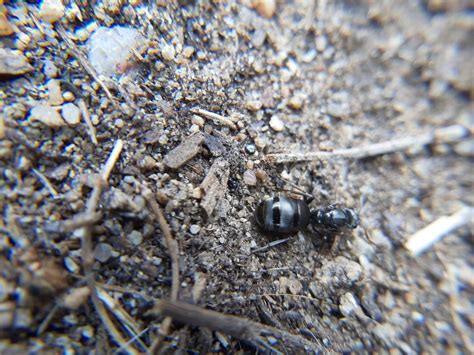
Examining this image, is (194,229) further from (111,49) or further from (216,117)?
(111,49)

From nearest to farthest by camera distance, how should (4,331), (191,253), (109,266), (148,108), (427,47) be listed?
(4,331) → (109,266) → (191,253) → (148,108) → (427,47)

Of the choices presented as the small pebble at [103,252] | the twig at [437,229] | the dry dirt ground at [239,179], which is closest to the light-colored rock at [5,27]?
the dry dirt ground at [239,179]

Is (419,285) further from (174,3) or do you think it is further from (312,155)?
(174,3)

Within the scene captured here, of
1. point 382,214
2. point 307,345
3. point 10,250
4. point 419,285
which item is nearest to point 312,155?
point 382,214

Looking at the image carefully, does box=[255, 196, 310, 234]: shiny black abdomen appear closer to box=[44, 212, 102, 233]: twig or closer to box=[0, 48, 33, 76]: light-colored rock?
box=[44, 212, 102, 233]: twig

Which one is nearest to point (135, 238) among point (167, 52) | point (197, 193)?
point (197, 193)

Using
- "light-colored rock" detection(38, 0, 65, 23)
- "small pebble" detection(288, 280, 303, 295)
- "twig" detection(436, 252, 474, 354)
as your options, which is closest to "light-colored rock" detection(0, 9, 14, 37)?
"light-colored rock" detection(38, 0, 65, 23)

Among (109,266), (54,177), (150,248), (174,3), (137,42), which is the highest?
(174,3)

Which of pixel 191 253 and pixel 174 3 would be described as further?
pixel 174 3
